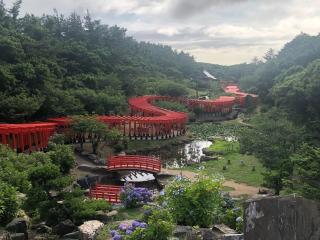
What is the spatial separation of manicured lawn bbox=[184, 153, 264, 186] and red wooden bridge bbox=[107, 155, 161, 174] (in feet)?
10.6

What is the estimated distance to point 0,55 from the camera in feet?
135

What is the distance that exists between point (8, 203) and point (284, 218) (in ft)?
37.7

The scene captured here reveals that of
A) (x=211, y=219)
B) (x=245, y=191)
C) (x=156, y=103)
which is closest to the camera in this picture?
(x=211, y=219)

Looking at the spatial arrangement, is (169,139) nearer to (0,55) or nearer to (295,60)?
(0,55)

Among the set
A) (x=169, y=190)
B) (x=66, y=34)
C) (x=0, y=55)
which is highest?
(x=66, y=34)

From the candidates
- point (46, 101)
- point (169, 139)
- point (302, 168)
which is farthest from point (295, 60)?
point (302, 168)

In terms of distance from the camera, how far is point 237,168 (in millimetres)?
28984

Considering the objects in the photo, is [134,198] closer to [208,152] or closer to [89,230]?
[89,230]

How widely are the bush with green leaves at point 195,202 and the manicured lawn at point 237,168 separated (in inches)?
623

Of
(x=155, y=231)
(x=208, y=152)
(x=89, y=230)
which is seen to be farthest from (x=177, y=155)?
(x=155, y=231)

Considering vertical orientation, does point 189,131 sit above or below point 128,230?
below

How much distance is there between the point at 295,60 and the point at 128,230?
217 ft

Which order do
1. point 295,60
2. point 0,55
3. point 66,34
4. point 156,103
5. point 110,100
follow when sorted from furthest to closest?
point 66,34 < point 295,60 < point 156,103 < point 110,100 < point 0,55

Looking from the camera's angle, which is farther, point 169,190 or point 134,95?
point 134,95
